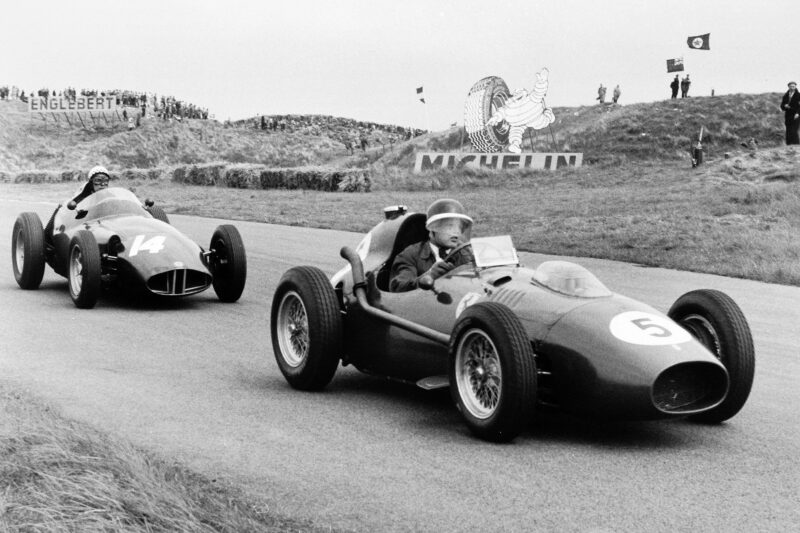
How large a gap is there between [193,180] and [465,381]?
33949 millimetres

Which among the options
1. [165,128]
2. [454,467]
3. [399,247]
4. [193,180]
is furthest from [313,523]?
[165,128]

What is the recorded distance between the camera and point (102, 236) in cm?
1041

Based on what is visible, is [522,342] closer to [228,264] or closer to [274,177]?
[228,264]

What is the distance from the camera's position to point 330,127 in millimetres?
76188

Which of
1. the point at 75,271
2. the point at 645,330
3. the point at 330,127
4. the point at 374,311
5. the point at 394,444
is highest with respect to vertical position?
the point at 330,127

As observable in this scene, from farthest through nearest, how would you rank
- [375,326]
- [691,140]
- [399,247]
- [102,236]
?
[691,140], [102,236], [399,247], [375,326]

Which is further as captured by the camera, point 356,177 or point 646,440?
point 356,177

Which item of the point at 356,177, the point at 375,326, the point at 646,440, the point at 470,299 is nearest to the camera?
the point at 646,440

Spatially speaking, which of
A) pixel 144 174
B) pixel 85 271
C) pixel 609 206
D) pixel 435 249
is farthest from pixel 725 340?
pixel 144 174

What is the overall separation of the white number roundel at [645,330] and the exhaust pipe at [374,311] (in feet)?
3.20

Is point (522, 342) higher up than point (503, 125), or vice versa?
point (503, 125)

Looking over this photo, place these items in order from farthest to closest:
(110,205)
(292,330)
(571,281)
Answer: (110,205) → (292,330) → (571,281)

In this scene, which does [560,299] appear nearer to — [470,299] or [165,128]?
[470,299]

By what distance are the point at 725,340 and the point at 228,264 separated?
605cm
